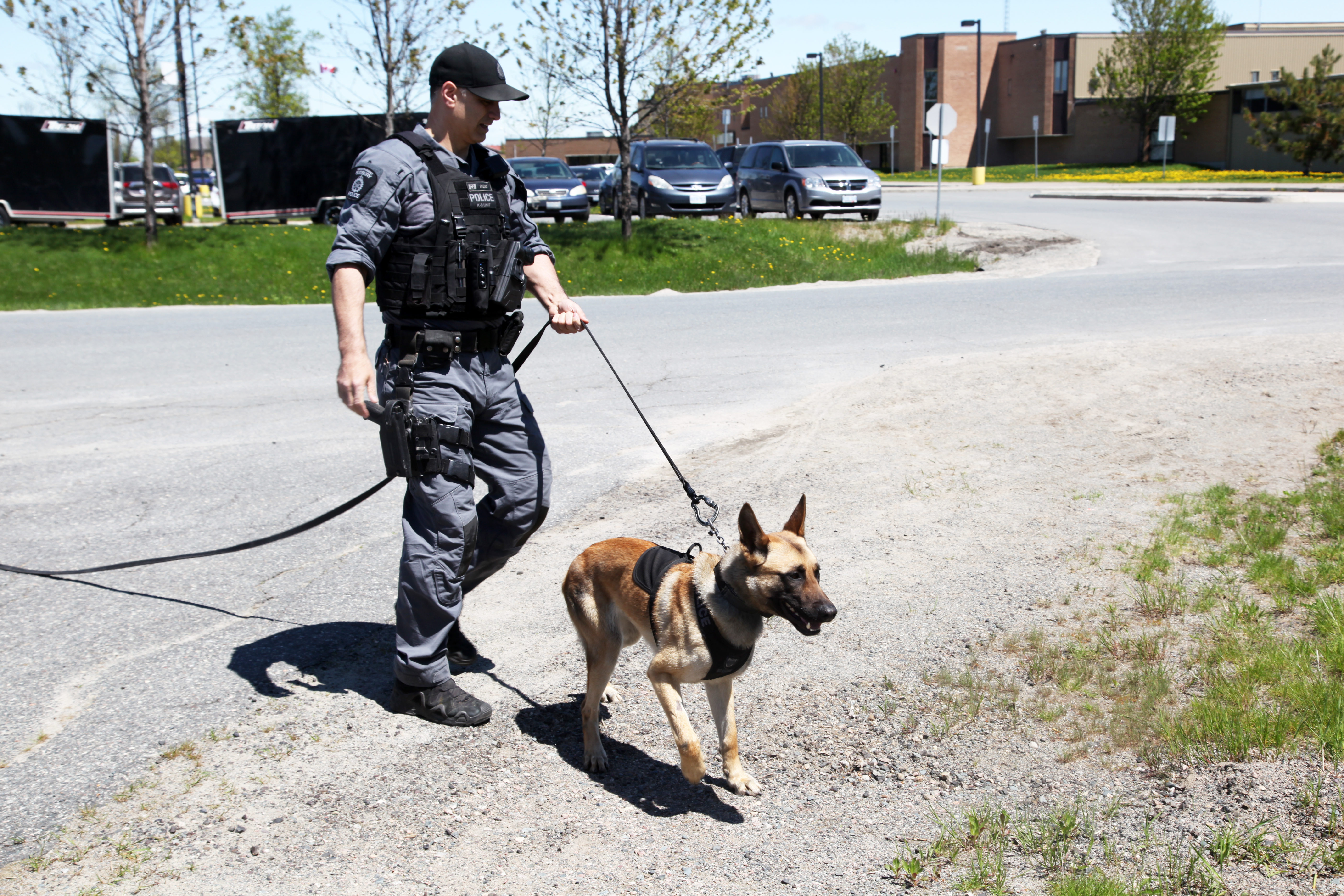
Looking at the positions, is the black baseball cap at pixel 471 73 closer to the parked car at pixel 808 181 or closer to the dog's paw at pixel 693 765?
the dog's paw at pixel 693 765

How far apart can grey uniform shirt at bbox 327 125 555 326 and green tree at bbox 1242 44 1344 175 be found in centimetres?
4490

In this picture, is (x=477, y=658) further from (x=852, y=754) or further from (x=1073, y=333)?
(x=1073, y=333)

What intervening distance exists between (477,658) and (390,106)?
1904cm

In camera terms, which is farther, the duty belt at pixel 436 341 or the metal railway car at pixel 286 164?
the metal railway car at pixel 286 164

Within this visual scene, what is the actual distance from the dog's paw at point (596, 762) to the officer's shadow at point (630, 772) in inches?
0.8

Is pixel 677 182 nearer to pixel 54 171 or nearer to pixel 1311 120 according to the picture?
pixel 54 171

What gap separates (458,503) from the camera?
12.1 feet

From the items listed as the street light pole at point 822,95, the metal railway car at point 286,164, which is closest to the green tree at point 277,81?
the metal railway car at point 286,164

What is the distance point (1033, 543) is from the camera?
Answer: 17.8 ft

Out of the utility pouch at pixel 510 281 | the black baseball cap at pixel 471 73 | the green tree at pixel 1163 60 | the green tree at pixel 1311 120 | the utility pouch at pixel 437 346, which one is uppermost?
the green tree at pixel 1163 60

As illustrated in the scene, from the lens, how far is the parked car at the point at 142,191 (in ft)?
107

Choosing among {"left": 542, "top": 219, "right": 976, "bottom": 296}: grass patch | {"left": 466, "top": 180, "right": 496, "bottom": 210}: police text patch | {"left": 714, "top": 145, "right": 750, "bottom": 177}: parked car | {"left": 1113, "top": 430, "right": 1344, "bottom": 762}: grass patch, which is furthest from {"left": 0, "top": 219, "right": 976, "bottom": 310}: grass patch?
{"left": 466, "top": 180, "right": 496, "bottom": 210}: police text patch

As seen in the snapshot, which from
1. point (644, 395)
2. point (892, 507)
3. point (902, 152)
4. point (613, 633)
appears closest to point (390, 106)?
point (644, 395)

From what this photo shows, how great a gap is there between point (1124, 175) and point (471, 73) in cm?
5249
